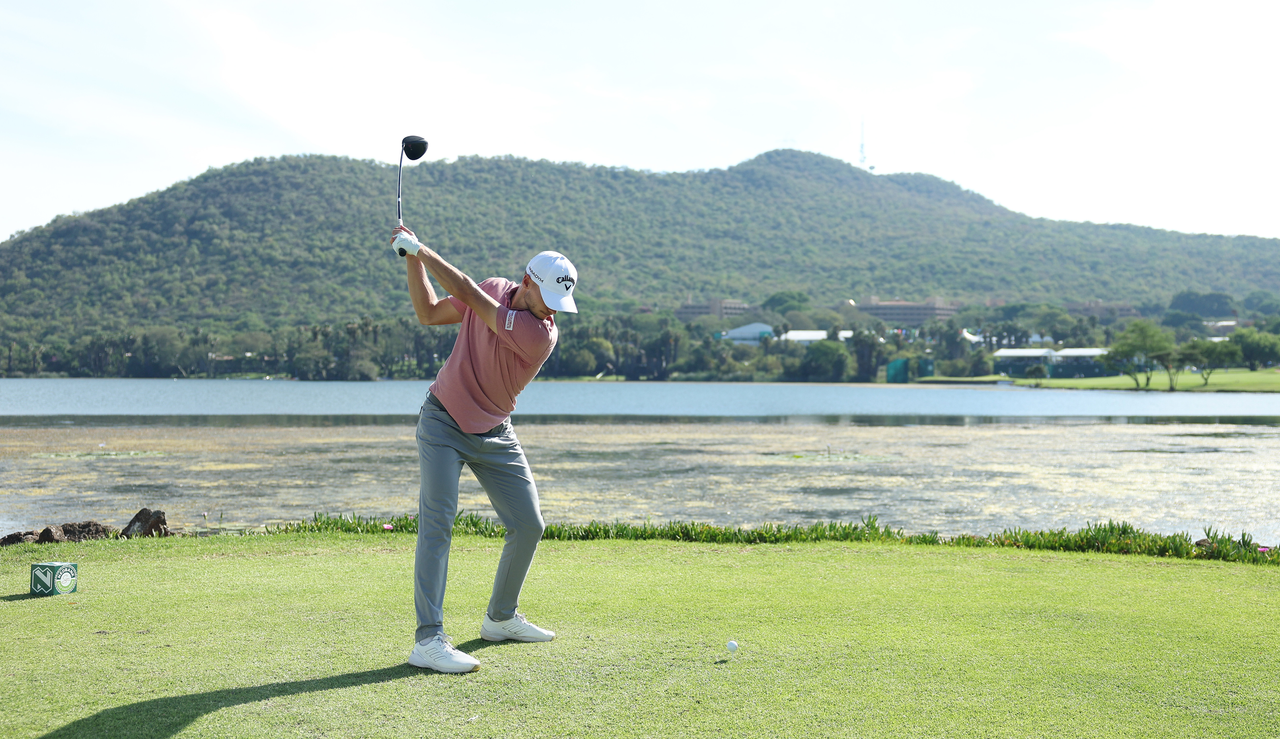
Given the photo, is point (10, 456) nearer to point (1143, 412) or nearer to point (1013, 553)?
point (1013, 553)

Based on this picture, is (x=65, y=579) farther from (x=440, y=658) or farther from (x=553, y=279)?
(x=553, y=279)

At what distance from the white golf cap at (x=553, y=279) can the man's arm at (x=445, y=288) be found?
10.1 inches

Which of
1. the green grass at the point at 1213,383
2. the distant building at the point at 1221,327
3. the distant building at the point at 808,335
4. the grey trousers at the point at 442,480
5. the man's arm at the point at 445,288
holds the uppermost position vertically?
the distant building at the point at 1221,327

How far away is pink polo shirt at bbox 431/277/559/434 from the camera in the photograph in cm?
500

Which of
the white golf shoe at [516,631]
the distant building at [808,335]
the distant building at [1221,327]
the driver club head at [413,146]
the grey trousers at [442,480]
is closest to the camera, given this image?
the grey trousers at [442,480]

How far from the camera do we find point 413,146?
18.7 ft

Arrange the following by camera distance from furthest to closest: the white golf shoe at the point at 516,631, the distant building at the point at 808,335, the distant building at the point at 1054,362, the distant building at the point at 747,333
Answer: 1. the distant building at the point at 747,333
2. the distant building at the point at 808,335
3. the distant building at the point at 1054,362
4. the white golf shoe at the point at 516,631

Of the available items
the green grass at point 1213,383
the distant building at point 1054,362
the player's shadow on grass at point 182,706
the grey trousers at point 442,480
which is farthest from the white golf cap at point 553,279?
the distant building at point 1054,362

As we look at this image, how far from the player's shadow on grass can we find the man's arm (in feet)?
5.77

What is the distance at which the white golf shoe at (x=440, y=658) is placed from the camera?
4.83m

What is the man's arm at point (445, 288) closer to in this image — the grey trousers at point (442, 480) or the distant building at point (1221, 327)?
the grey trousers at point (442, 480)

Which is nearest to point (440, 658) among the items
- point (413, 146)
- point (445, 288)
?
point (445, 288)

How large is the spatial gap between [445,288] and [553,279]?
21.4 inches

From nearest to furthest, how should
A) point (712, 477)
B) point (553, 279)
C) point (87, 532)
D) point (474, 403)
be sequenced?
point (553, 279), point (474, 403), point (87, 532), point (712, 477)
